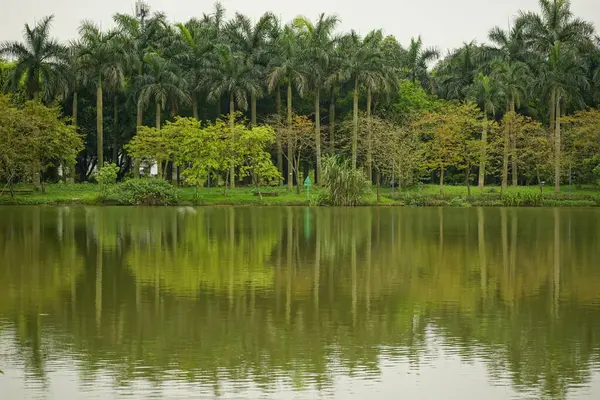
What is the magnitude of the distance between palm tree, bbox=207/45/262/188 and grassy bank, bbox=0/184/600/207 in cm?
409

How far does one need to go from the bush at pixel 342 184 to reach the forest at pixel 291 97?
1775 millimetres

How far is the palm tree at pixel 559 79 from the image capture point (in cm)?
6888

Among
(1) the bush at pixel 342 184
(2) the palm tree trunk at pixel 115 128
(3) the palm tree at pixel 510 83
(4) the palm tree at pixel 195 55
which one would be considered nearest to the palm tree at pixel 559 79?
(3) the palm tree at pixel 510 83

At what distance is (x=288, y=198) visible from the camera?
214 feet

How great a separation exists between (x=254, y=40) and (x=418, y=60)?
18.8 metres

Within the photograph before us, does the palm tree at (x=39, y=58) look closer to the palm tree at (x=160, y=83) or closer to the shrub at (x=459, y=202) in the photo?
the palm tree at (x=160, y=83)

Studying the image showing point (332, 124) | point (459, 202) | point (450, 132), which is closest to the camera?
point (459, 202)

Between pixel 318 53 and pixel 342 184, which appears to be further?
pixel 318 53

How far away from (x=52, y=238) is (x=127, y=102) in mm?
42202

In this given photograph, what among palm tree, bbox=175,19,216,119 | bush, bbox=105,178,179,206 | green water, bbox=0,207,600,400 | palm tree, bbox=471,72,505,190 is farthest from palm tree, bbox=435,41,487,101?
green water, bbox=0,207,600,400

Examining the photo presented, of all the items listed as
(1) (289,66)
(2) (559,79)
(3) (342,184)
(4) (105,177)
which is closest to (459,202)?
(3) (342,184)

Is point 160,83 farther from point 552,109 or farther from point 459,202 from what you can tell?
point 552,109

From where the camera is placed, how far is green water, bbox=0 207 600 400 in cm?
1093

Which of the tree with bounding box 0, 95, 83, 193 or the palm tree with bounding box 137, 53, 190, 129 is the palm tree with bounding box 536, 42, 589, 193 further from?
the tree with bounding box 0, 95, 83, 193
